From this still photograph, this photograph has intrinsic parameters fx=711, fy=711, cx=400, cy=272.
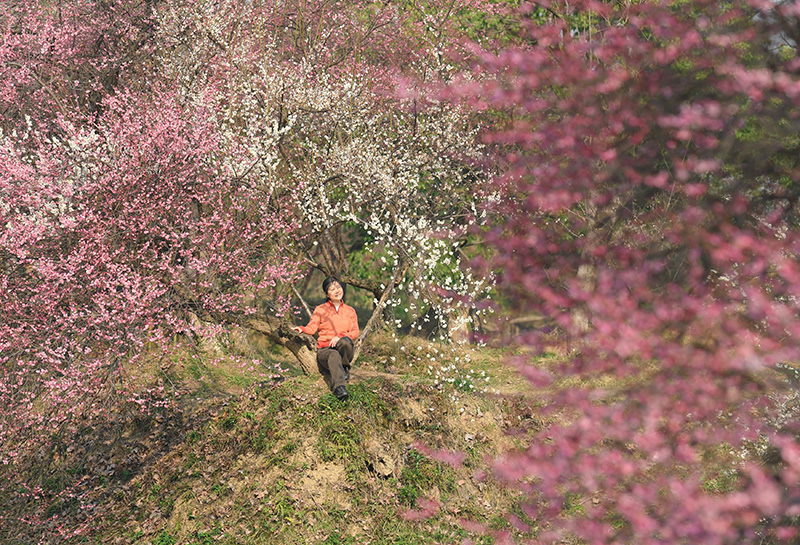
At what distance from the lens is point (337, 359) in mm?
8266

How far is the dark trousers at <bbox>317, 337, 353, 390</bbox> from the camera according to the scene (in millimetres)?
8258

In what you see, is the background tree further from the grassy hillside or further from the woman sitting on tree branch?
the grassy hillside

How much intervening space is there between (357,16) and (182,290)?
7.68 m

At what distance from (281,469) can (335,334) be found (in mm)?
1681

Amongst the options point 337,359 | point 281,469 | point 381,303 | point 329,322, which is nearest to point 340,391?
point 337,359

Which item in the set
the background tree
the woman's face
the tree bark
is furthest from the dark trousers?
the background tree

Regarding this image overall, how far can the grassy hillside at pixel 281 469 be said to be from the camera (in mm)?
7879

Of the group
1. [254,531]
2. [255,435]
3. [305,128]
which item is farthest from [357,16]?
[254,531]

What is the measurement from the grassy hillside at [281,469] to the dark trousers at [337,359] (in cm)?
62

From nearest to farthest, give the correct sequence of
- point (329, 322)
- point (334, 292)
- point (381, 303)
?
point (334, 292) → point (329, 322) → point (381, 303)

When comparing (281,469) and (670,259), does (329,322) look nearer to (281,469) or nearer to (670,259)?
(281,469)

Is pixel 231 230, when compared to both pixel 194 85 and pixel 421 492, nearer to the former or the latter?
pixel 194 85

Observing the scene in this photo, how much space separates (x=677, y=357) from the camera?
9.41 ft

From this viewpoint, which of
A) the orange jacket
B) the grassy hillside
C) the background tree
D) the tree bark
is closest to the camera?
the background tree
